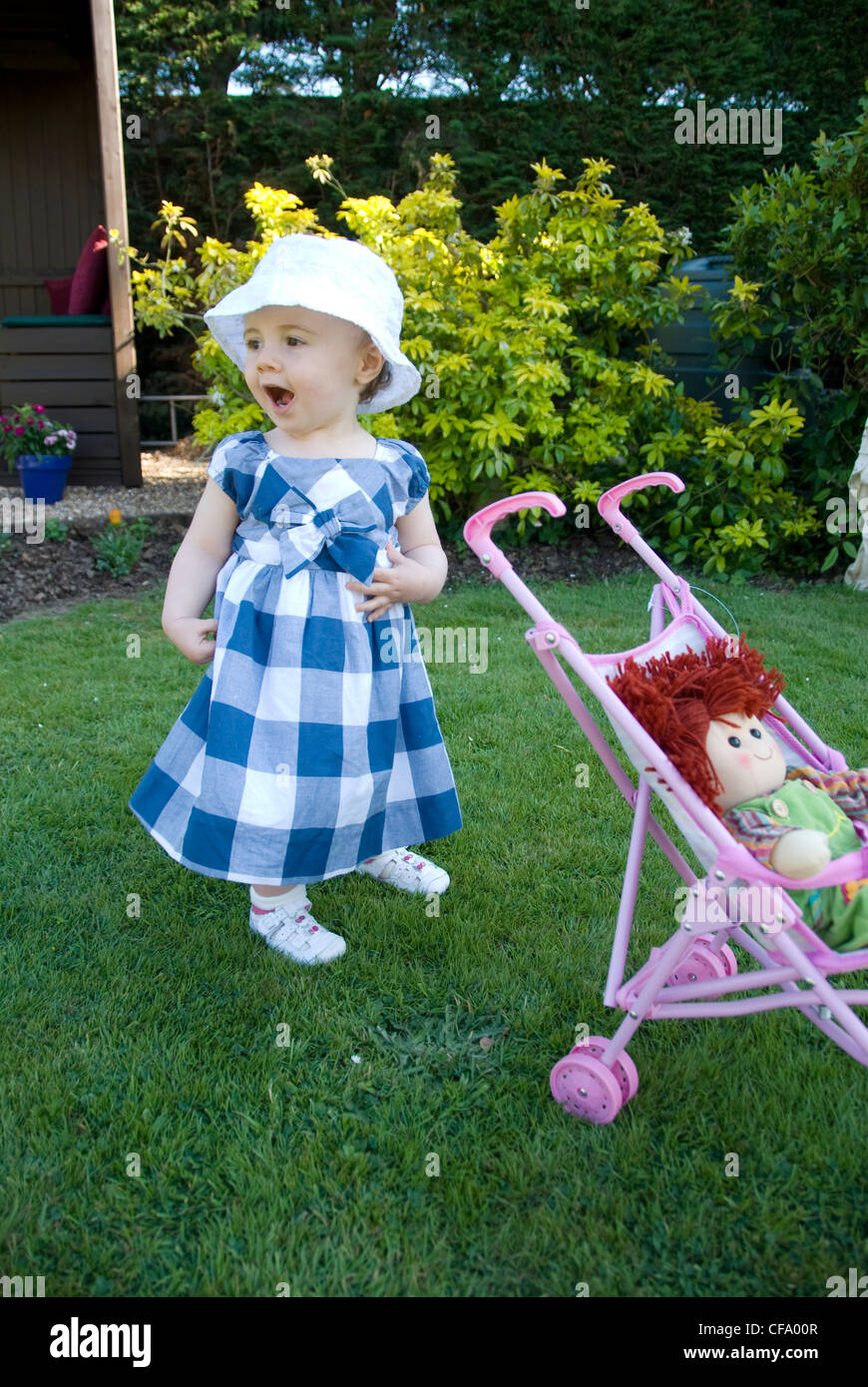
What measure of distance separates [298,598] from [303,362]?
463 mm

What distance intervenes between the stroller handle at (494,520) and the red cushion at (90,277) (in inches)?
243

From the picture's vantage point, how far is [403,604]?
231 centimetres

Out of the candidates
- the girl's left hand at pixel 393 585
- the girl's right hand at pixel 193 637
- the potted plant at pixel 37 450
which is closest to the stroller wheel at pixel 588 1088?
the girl's left hand at pixel 393 585

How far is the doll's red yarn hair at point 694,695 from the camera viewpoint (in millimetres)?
1682

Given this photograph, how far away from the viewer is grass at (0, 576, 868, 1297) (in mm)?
1574

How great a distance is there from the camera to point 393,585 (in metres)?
2.18

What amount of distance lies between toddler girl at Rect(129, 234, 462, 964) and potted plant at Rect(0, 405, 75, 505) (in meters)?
4.57

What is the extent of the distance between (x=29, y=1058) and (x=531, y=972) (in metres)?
1.02

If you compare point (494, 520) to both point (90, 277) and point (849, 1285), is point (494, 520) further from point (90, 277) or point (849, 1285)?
point (90, 277)

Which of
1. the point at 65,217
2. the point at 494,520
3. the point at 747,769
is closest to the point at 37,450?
the point at 65,217

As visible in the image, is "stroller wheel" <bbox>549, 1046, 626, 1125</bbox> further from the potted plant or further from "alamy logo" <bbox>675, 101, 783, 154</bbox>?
"alamy logo" <bbox>675, 101, 783, 154</bbox>

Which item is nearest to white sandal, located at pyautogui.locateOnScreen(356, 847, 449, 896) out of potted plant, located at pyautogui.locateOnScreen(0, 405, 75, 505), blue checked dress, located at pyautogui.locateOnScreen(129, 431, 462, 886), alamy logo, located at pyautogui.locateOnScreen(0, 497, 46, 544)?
blue checked dress, located at pyautogui.locateOnScreen(129, 431, 462, 886)

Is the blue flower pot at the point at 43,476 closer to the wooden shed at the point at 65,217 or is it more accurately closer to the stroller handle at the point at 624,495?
the wooden shed at the point at 65,217
